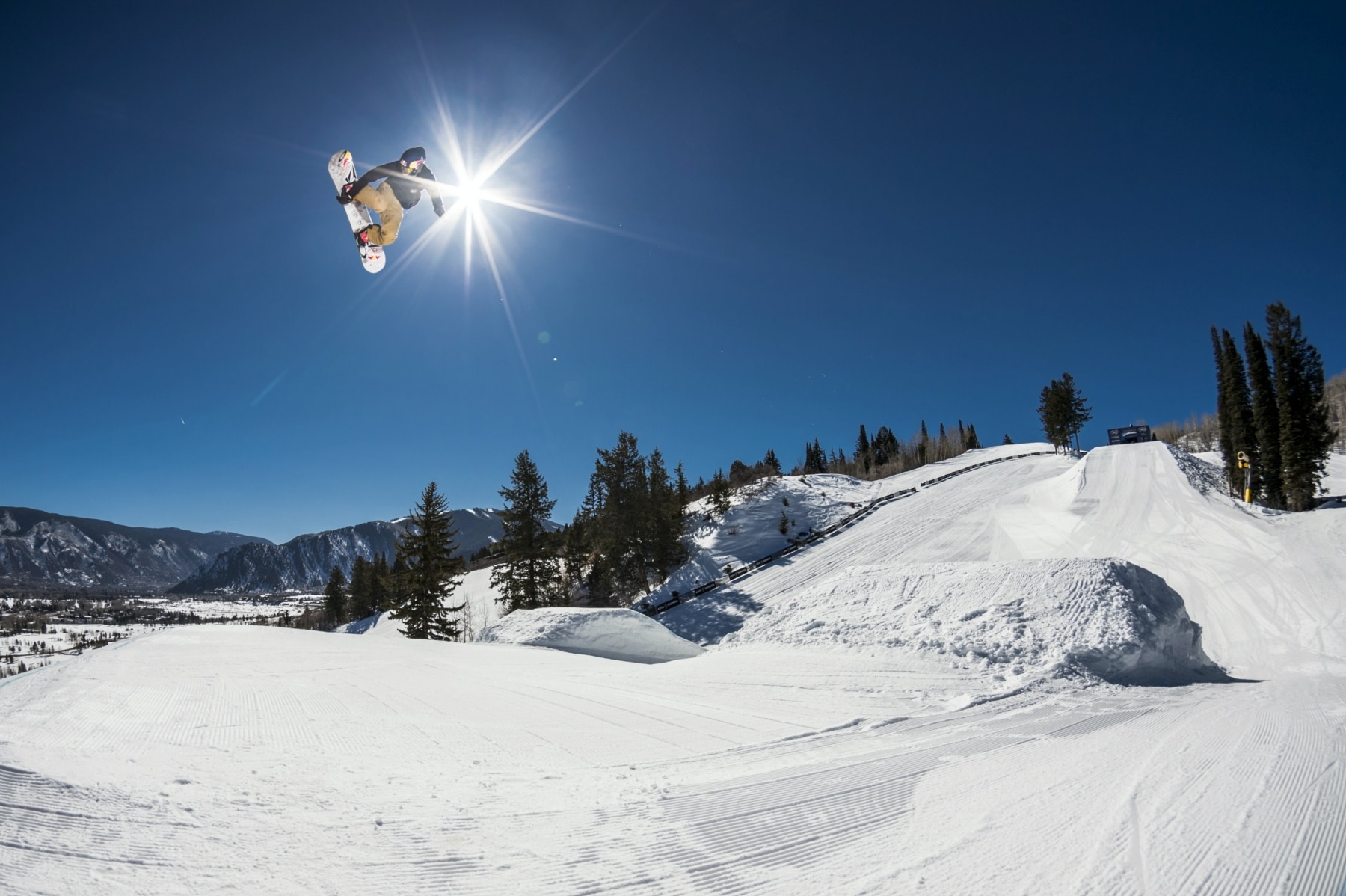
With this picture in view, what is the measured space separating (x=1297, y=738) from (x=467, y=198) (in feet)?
34.5

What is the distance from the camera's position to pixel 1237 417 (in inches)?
1377

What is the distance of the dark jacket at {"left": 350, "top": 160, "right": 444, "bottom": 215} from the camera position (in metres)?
5.93

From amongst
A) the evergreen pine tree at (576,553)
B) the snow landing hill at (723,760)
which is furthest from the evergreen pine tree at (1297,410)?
the evergreen pine tree at (576,553)

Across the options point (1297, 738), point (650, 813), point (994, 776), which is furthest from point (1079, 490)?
point (650, 813)

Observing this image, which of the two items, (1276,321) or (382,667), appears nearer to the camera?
(382,667)

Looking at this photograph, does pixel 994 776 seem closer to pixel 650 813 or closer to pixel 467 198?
pixel 650 813

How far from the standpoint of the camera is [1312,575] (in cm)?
1659

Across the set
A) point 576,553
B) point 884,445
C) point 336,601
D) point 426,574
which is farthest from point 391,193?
point 884,445

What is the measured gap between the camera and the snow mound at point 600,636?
40.4 feet

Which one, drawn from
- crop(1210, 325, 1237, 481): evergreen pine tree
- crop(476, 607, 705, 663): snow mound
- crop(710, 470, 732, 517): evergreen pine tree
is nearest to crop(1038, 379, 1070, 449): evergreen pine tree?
crop(1210, 325, 1237, 481): evergreen pine tree

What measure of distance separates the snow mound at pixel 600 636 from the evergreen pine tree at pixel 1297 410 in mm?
35469

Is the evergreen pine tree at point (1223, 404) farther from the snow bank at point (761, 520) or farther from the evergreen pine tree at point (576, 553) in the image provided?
the evergreen pine tree at point (576, 553)

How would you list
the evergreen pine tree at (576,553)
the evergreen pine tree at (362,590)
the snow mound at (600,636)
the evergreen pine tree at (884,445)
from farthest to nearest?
the evergreen pine tree at (884,445), the evergreen pine tree at (362,590), the evergreen pine tree at (576,553), the snow mound at (600,636)

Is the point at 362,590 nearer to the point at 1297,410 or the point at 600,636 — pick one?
the point at 600,636
